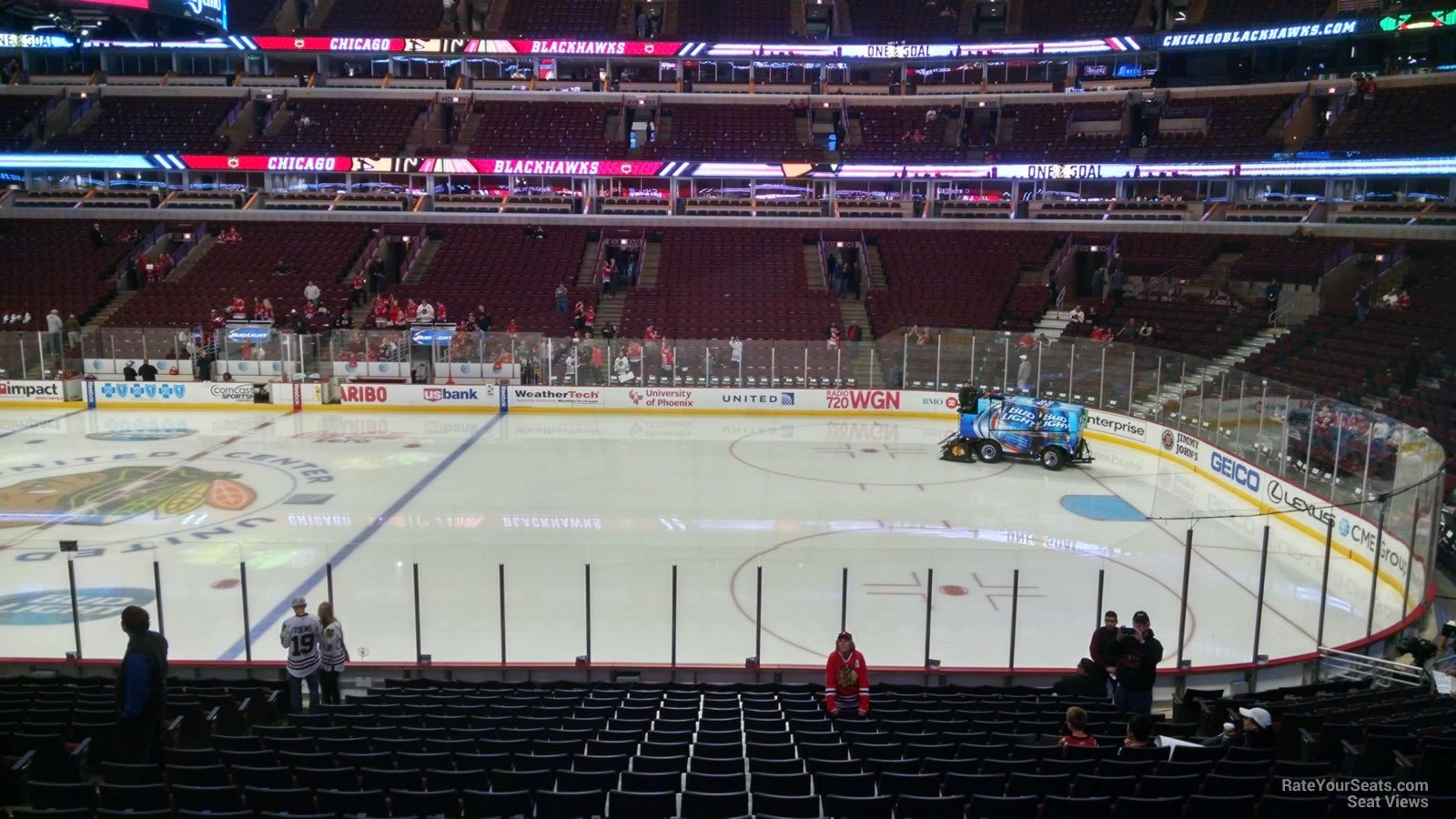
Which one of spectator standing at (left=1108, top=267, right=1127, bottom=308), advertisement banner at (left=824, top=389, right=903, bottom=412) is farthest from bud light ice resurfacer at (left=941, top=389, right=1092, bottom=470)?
spectator standing at (left=1108, top=267, right=1127, bottom=308)

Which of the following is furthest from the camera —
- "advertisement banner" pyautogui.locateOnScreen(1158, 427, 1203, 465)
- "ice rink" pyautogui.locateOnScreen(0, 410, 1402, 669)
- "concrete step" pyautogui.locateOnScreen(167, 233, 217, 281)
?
"concrete step" pyautogui.locateOnScreen(167, 233, 217, 281)

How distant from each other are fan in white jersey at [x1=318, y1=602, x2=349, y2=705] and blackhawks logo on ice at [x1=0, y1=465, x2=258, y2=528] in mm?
8516

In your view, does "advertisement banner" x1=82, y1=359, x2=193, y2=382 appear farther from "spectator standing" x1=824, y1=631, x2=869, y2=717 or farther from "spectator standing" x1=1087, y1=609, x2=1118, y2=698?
"spectator standing" x1=1087, y1=609, x2=1118, y2=698

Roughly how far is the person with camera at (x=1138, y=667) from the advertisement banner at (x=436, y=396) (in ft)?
69.3

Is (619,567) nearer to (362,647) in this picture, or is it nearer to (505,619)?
(505,619)

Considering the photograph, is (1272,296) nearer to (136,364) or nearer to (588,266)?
(588,266)

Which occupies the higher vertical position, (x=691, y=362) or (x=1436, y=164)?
(x=1436, y=164)

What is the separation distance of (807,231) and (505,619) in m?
29.8

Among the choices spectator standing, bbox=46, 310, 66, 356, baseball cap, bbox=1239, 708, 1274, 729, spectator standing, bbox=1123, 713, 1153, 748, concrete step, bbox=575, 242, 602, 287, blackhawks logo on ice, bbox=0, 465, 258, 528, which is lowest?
blackhawks logo on ice, bbox=0, 465, 258, 528

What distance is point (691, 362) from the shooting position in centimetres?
2688

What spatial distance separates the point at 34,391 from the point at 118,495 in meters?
12.8

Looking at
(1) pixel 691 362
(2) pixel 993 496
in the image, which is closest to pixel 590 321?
(1) pixel 691 362

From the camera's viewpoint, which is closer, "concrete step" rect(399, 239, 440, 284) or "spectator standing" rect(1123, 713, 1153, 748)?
"spectator standing" rect(1123, 713, 1153, 748)

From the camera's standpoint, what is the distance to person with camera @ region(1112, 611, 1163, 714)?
8000 mm
